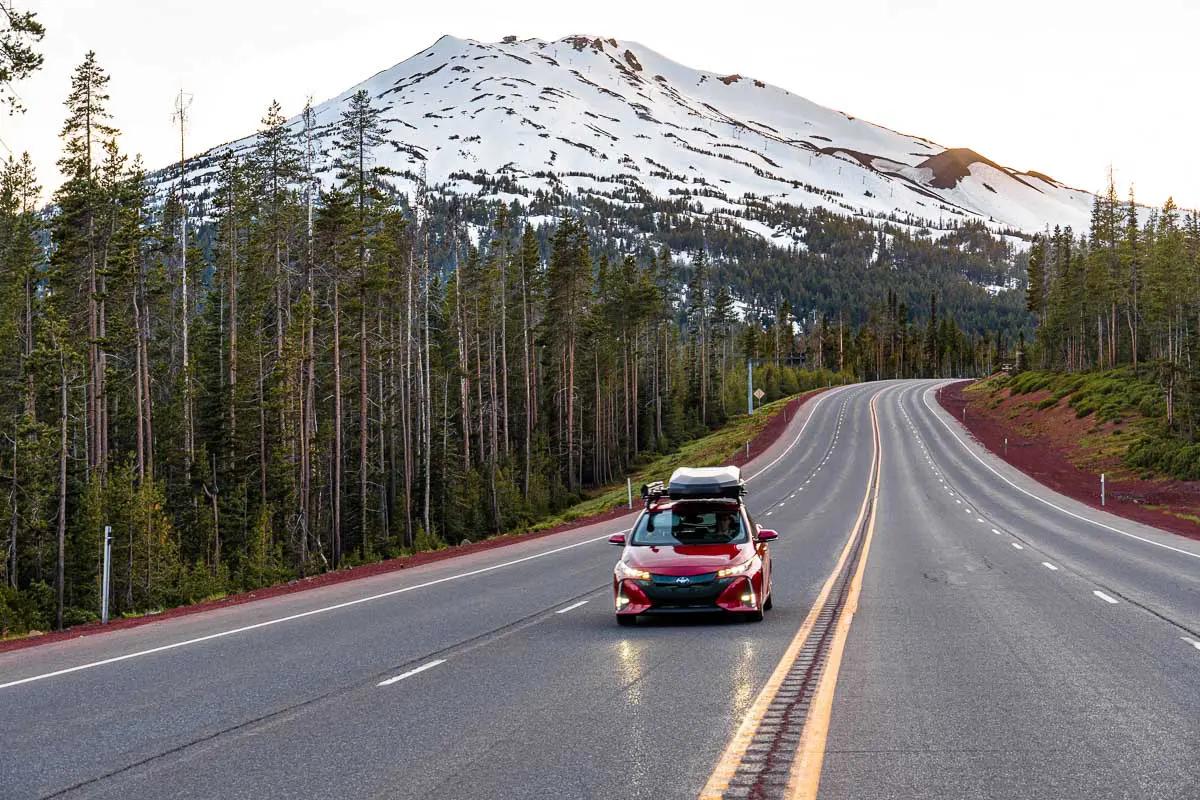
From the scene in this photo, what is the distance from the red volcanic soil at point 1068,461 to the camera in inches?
1497

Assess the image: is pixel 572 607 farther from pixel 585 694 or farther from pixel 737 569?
pixel 585 694

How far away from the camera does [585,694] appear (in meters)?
8.12

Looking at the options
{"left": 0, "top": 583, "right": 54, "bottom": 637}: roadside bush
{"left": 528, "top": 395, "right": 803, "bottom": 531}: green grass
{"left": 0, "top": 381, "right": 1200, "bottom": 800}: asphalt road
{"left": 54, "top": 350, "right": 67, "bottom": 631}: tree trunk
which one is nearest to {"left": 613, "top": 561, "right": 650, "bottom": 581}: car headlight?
{"left": 0, "top": 381, "right": 1200, "bottom": 800}: asphalt road

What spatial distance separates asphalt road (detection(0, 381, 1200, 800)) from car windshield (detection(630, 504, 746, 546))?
110cm

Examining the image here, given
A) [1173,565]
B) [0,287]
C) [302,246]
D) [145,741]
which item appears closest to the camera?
[145,741]

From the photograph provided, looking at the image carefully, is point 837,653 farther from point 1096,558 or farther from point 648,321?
point 648,321

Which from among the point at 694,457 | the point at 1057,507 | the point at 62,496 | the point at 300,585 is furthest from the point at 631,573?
the point at 694,457

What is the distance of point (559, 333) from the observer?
6888cm

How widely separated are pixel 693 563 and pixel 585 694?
414 cm

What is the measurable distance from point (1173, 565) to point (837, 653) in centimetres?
1332

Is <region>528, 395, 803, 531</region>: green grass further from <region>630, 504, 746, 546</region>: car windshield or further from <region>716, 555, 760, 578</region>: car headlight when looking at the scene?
<region>716, 555, 760, 578</region>: car headlight

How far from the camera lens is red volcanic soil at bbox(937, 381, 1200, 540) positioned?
3803cm

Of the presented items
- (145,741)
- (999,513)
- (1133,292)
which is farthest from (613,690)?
(1133,292)

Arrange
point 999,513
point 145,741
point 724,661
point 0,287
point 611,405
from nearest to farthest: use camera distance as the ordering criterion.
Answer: point 145,741, point 724,661, point 999,513, point 0,287, point 611,405
